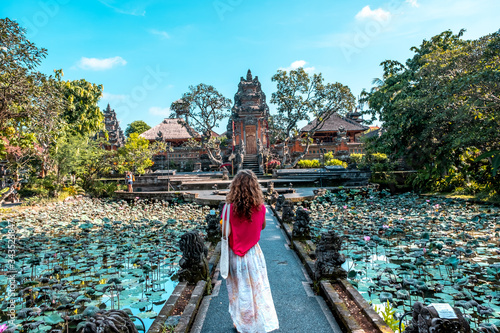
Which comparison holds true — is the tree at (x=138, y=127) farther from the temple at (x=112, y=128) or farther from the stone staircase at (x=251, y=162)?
the stone staircase at (x=251, y=162)

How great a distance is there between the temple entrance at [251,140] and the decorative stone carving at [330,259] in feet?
69.9

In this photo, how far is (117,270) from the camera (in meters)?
4.72

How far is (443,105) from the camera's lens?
999 centimetres

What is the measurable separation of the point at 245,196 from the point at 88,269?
118 inches

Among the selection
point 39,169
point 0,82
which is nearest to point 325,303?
point 0,82

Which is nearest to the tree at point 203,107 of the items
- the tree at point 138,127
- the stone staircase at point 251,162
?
the stone staircase at point 251,162

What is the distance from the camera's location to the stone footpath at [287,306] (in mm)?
2967

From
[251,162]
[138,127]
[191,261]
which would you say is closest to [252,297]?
[191,261]

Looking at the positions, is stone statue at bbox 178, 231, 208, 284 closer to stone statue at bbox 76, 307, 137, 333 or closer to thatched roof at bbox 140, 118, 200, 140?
stone statue at bbox 76, 307, 137, 333

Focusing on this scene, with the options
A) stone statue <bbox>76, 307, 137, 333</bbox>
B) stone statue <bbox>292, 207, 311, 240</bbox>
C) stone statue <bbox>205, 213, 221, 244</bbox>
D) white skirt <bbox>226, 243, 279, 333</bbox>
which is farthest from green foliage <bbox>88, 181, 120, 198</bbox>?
stone statue <bbox>76, 307, 137, 333</bbox>

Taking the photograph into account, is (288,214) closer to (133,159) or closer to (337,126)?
(133,159)

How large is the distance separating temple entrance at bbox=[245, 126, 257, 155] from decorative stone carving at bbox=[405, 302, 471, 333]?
76.1 ft

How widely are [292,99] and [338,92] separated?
10.8 feet

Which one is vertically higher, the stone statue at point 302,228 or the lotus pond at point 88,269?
the stone statue at point 302,228
